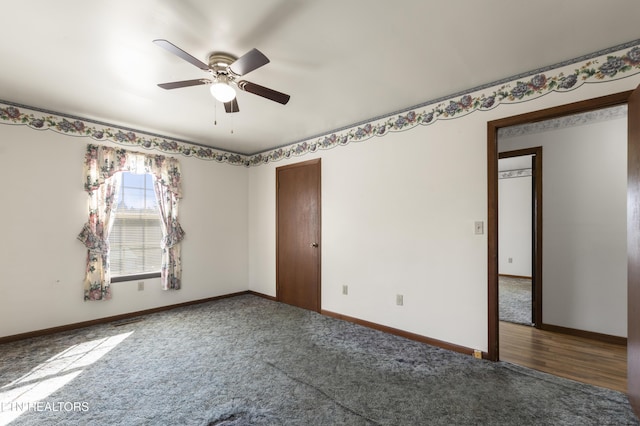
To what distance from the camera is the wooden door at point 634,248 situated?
6.13 feet

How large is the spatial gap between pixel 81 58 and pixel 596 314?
18.2 ft

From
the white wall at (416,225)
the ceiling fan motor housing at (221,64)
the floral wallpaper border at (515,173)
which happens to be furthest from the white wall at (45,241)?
the floral wallpaper border at (515,173)

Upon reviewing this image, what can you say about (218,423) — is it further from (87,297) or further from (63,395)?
(87,297)

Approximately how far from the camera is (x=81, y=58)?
2.29 m

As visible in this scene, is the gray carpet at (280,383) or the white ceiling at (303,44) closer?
the white ceiling at (303,44)

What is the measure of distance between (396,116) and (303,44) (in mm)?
1637

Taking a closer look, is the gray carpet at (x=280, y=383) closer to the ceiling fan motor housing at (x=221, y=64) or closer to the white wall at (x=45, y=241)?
the white wall at (x=45, y=241)

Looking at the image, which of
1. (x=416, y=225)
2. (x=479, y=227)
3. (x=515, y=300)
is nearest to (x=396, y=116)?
(x=416, y=225)

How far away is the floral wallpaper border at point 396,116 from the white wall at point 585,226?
147 cm

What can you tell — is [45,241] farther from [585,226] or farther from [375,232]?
[585,226]

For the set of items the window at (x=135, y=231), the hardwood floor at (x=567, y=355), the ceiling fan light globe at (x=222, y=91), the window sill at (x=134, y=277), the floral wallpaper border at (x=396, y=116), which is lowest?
the hardwood floor at (x=567, y=355)

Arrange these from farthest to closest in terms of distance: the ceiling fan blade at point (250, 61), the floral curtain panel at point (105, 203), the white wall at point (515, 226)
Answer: the white wall at point (515, 226)
the floral curtain panel at point (105, 203)
the ceiling fan blade at point (250, 61)

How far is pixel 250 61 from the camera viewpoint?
1879mm

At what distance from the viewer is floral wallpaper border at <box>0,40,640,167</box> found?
7.27 feet
